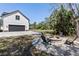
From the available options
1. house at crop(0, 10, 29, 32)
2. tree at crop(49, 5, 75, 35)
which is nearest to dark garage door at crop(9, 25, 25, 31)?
house at crop(0, 10, 29, 32)

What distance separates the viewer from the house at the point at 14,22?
12.7 ft

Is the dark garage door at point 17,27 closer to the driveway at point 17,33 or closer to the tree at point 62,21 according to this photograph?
the driveway at point 17,33

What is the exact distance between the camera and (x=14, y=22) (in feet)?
12.9

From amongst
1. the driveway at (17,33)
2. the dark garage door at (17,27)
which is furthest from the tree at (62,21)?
the dark garage door at (17,27)

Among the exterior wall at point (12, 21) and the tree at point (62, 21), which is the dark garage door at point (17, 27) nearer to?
the exterior wall at point (12, 21)

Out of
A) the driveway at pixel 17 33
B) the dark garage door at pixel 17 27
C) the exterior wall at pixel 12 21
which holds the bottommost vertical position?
the driveway at pixel 17 33

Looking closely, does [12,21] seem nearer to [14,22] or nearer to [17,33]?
[14,22]

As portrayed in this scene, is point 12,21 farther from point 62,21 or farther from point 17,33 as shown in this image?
point 62,21

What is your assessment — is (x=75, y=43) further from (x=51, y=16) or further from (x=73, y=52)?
(x=51, y=16)

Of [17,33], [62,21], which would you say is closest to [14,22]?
[17,33]

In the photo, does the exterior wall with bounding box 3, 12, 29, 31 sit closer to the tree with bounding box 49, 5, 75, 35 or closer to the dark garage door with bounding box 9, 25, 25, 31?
the dark garage door with bounding box 9, 25, 25, 31

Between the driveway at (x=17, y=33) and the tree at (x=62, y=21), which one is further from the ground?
the tree at (x=62, y=21)

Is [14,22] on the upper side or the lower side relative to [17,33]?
upper

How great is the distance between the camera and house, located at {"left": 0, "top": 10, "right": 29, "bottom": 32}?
3873 millimetres
